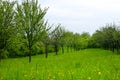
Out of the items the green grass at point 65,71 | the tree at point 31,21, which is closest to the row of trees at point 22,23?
the tree at point 31,21

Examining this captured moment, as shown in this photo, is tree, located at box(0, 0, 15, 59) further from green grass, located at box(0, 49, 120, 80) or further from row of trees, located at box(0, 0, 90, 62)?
green grass, located at box(0, 49, 120, 80)

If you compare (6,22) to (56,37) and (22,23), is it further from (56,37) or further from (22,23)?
(56,37)

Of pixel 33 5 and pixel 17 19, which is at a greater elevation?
pixel 33 5

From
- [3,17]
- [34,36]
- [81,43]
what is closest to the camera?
[3,17]

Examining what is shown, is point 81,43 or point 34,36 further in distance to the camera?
point 81,43

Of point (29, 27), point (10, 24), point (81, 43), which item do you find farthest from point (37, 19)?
point (81, 43)

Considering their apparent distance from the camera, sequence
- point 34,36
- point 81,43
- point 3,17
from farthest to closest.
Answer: point 81,43 → point 34,36 → point 3,17

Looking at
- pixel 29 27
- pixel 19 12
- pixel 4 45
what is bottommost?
pixel 4 45

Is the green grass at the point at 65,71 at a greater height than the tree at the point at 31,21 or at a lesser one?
lesser

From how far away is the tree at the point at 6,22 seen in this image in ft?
87.5

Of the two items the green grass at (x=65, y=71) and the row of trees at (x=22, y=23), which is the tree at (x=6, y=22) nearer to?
the row of trees at (x=22, y=23)

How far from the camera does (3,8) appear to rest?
28.1 metres

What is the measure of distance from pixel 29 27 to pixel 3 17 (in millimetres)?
3287

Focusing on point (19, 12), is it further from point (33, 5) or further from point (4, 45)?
point (4, 45)
